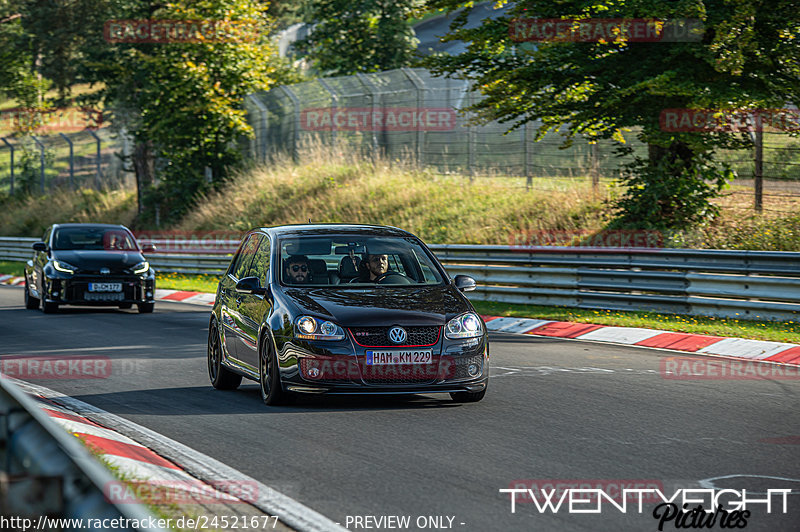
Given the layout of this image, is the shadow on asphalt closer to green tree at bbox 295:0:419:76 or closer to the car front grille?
the car front grille

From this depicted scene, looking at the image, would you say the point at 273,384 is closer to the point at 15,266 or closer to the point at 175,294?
the point at 175,294

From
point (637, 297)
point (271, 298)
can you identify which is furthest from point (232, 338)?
point (637, 297)

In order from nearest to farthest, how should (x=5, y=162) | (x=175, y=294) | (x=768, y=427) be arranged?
(x=768, y=427) < (x=175, y=294) < (x=5, y=162)

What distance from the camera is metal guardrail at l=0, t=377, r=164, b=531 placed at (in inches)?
128

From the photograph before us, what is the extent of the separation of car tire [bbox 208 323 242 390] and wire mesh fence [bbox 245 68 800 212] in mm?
12017

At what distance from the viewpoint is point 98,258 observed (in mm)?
20422

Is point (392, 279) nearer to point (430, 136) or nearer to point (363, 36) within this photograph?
point (430, 136)

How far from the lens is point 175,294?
26.2m

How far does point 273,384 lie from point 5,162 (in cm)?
6509

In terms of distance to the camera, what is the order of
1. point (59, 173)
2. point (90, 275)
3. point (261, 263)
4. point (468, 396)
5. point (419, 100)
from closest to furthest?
point (468, 396)
point (261, 263)
point (90, 275)
point (419, 100)
point (59, 173)

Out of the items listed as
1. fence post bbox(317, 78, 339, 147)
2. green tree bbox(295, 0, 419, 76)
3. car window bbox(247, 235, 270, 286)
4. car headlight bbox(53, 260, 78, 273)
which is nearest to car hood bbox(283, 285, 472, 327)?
car window bbox(247, 235, 270, 286)

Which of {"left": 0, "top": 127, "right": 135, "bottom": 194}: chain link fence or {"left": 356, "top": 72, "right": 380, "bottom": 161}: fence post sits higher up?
{"left": 356, "top": 72, "right": 380, "bottom": 161}: fence post

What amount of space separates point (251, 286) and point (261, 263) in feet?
1.85

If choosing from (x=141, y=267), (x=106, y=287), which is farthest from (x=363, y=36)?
(x=106, y=287)
